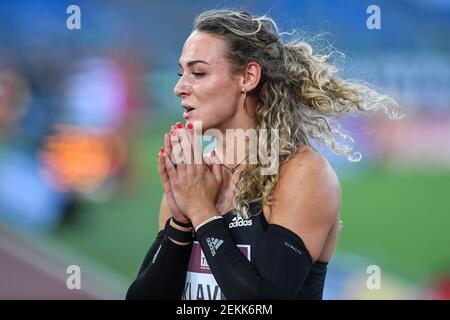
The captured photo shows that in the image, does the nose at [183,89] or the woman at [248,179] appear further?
the nose at [183,89]

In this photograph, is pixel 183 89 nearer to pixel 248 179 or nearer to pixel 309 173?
pixel 248 179

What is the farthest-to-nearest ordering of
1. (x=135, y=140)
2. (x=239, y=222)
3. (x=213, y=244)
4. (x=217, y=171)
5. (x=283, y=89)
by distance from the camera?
(x=135, y=140)
(x=283, y=89)
(x=217, y=171)
(x=239, y=222)
(x=213, y=244)

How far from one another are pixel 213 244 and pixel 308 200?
308 mm

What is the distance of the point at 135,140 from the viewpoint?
4.59m

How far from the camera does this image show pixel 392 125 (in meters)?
4.43

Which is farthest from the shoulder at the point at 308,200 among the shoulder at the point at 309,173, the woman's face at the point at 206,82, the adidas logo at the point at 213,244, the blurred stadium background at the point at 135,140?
the blurred stadium background at the point at 135,140

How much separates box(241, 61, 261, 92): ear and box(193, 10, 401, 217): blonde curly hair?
0.06ft

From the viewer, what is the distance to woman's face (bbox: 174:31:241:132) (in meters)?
2.19

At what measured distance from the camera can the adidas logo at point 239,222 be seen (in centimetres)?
205

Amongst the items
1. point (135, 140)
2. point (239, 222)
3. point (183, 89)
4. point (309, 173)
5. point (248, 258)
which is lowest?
point (248, 258)

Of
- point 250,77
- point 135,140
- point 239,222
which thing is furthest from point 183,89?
point 135,140

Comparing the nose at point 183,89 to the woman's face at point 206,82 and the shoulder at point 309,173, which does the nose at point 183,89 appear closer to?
the woman's face at point 206,82

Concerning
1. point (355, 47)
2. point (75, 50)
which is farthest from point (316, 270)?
point (75, 50)

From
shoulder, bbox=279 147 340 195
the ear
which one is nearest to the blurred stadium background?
the ear
